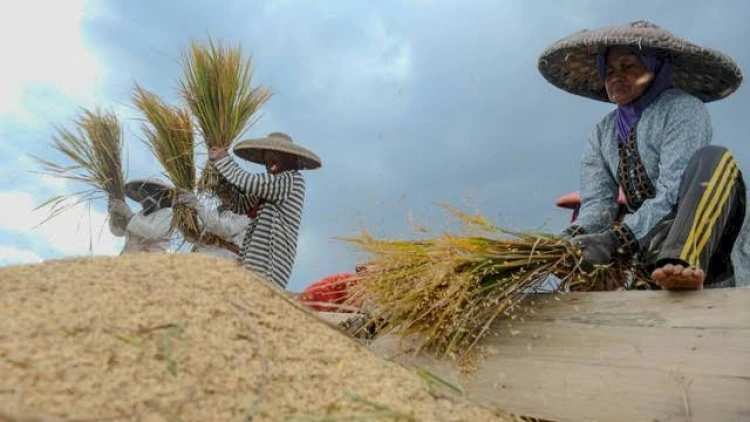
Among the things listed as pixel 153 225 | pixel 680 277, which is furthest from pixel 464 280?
pixel 153 225

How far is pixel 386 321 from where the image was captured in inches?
80.7

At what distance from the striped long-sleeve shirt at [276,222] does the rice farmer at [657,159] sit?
1878 mm

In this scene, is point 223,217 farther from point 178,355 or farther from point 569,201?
point 178,355

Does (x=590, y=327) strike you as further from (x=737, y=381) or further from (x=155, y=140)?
(x=155, y=140)

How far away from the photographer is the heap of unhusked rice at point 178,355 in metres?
1.00

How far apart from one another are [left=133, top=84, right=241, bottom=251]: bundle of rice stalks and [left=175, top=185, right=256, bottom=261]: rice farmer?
0.05 metres

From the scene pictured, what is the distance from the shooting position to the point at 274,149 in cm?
441

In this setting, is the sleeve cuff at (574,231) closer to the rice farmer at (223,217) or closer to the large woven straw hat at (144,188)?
the rice farmer at (223,217)

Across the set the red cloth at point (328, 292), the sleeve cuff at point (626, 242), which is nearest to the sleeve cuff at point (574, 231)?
the sleeve cuff at point (626, 242)

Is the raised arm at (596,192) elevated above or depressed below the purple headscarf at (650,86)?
below

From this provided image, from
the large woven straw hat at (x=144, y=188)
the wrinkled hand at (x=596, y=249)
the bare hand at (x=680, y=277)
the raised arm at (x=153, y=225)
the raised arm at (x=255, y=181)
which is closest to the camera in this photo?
the bare hand at (x=680, y=277)

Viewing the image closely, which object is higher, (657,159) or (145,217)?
(657,159)

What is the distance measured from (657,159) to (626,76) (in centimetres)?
30

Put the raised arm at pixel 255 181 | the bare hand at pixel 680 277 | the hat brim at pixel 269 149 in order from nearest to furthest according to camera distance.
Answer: the bare hand at pixel 680 277 < the raised arm at pixel 255 181 < the hat brim at pixel 269 149
